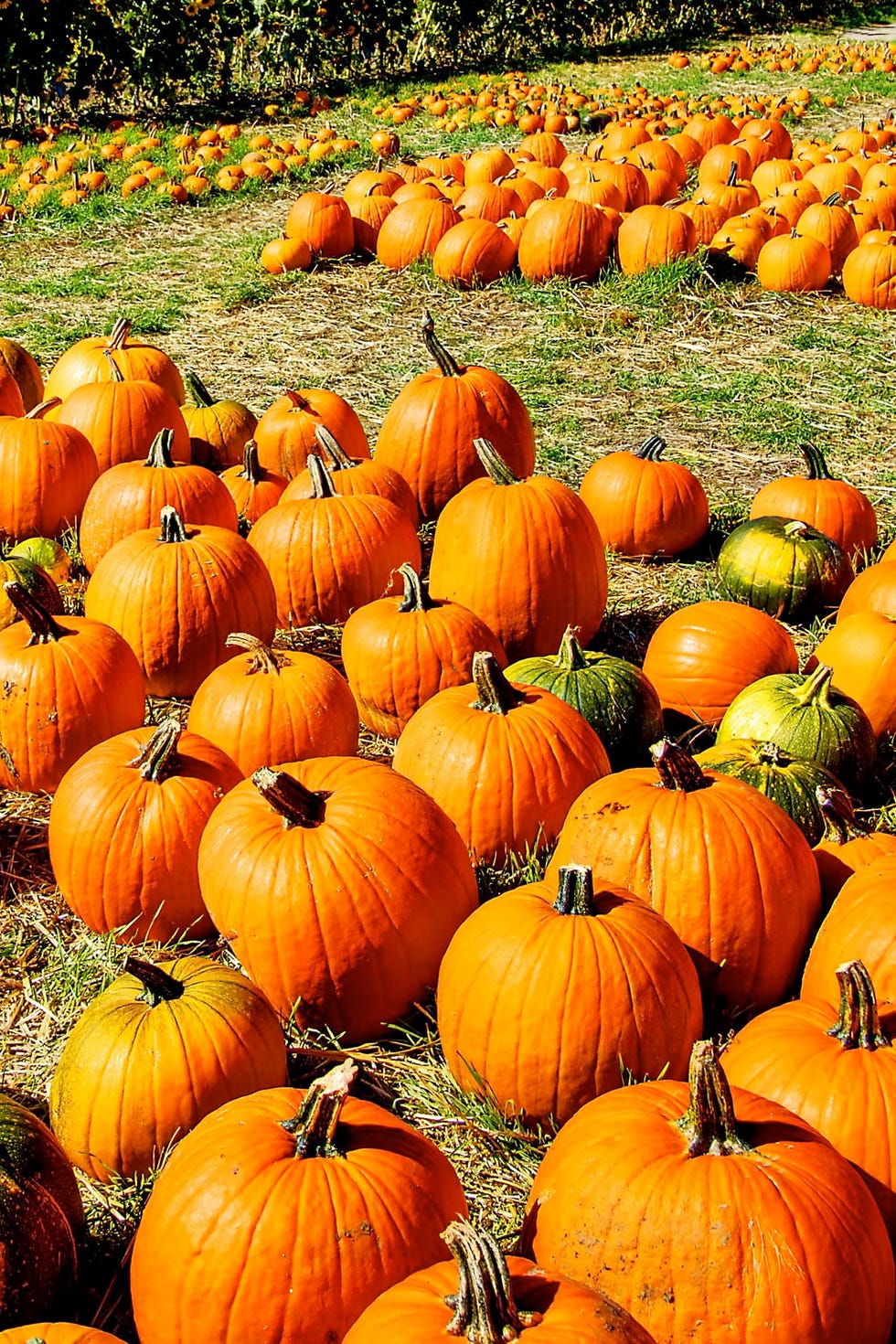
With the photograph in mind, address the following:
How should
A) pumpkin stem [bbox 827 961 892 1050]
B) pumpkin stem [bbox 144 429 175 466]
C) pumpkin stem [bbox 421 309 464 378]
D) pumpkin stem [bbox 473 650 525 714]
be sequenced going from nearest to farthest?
1. pumpkin stem [bbox 827 961 892 1050]
2. pumpkin stem [bbox 473 650 525 714]
3. pumpkin stem [bbox 144 429 175 466]
4. pumpkin stem [bbox 421 309 464 378]

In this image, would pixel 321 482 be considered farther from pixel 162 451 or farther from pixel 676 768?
pixel 676 768

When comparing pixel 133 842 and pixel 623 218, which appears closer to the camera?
pixel 133 842

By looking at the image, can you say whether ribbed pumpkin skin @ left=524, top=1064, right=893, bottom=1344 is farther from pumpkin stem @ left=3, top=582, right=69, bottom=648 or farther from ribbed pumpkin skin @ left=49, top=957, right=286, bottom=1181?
pumpkin stem @ left=3, top=582, right=69, bottom=648

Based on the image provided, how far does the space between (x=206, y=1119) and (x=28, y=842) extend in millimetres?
1961

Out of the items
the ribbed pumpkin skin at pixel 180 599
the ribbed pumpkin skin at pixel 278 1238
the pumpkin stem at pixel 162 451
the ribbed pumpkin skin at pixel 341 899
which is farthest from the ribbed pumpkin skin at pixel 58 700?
the ribbed pumpkin skin at pixel 278 1238

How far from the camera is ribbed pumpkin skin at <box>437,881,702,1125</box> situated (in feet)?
9.46

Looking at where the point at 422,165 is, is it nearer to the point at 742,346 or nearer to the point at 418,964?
the point at 742,346

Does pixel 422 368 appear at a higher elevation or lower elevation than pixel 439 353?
lower

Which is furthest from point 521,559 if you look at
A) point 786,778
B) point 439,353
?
point 439,353

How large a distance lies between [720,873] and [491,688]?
913 millimetres

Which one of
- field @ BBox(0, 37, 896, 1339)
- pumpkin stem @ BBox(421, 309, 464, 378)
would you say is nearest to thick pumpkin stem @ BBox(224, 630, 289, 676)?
field @ BBox(0, 37, 896, 1339)

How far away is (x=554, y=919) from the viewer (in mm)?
2949

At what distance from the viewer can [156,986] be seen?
9.53 feet

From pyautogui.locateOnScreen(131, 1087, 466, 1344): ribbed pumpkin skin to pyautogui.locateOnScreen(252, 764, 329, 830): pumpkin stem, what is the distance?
899 millimetres
